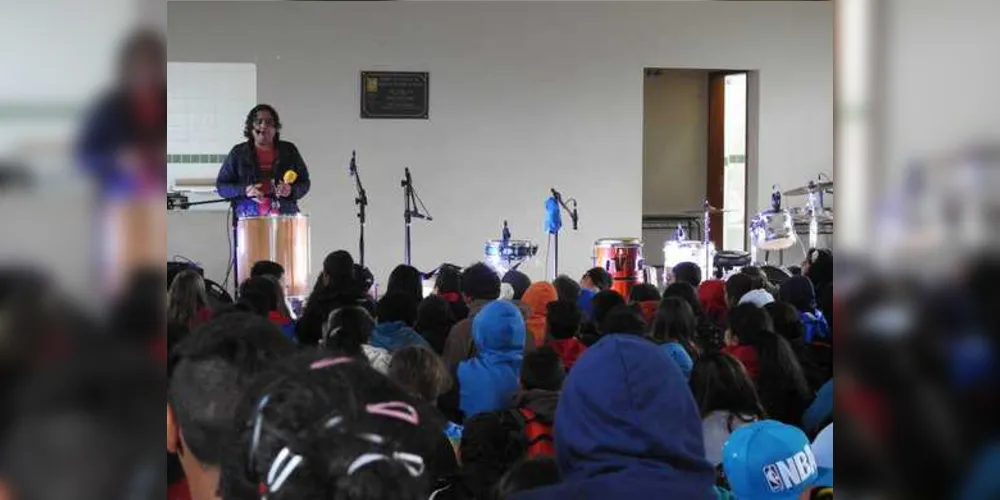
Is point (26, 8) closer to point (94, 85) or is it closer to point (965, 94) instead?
point (94, 85)

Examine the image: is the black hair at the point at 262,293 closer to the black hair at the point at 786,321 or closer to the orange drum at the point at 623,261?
the black hair at the point at 786,321

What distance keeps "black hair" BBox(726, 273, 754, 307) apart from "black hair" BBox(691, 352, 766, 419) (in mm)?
1938

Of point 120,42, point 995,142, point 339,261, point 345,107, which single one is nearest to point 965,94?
point 995,142

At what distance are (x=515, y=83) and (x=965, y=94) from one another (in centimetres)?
884

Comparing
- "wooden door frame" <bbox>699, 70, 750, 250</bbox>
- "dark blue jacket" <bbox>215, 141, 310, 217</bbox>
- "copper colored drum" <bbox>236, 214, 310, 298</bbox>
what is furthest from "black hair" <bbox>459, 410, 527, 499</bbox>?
"wooden door frame" <bbox>699, 70, 750, 250</bbox>

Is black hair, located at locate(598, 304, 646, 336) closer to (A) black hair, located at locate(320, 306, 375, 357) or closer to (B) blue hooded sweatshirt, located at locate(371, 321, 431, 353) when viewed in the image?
(B) blue hooded sweatshirt, located at locate(371, 321, 431, 353)

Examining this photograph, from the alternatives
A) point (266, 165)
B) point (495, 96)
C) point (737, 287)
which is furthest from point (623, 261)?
point (737, 287)

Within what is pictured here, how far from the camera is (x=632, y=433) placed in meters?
1.45

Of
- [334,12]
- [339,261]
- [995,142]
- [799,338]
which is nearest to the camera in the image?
[995,142]

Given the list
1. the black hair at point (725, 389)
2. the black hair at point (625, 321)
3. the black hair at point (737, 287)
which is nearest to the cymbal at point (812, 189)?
the black hair at point (737, 287)

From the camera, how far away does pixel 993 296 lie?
71 centimetres

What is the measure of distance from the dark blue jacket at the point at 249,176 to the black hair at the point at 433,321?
6.86 ft

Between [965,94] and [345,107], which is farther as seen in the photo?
[345,107]

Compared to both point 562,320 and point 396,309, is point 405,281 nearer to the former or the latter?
point 396,309
